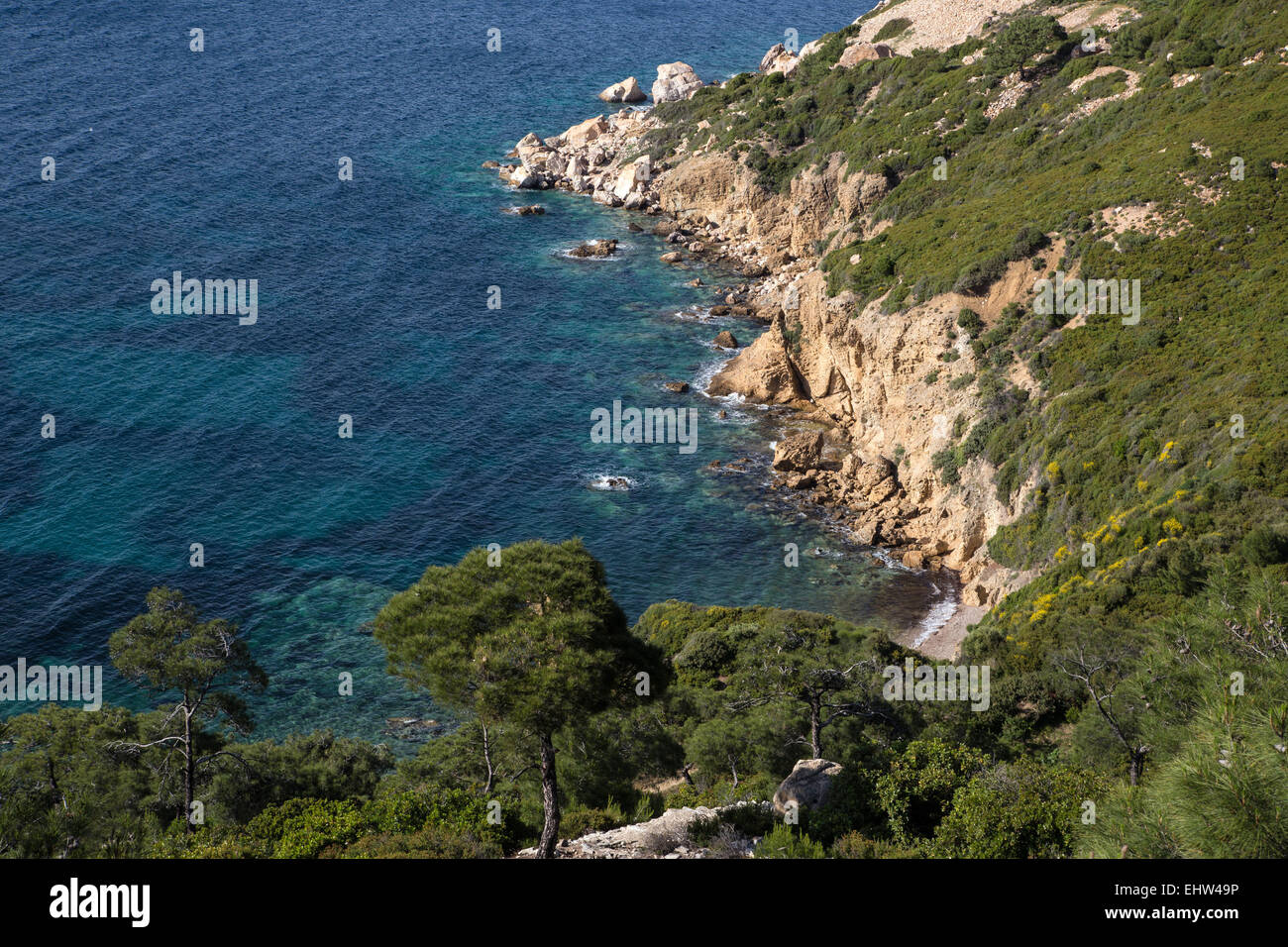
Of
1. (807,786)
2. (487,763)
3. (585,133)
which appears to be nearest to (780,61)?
(585,133)

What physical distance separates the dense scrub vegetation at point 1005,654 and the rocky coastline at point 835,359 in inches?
83.9

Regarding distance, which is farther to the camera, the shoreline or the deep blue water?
the deep blue water

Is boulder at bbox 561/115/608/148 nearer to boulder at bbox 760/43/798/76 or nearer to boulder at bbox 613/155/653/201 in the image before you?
boulder at bbox 613/155/653/201

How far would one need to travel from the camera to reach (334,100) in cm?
14712

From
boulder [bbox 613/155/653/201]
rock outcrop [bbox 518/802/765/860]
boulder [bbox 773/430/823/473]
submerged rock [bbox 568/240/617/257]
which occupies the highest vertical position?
boulder [bbox 613/155/653/201]

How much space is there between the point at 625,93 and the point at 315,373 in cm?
8271

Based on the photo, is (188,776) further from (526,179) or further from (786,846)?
(526,179)

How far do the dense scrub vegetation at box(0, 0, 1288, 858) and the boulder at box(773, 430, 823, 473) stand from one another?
1057cm

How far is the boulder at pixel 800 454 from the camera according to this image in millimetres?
75312

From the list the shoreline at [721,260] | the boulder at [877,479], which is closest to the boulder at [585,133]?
the shoreline at [721,260]

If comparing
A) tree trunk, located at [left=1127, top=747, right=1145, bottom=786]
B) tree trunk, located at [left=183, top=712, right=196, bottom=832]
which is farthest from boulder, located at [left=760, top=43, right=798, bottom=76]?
tree trunk, located at [left=183, top=712, right=196, bottom=832]

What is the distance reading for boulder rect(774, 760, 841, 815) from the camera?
100 ft
